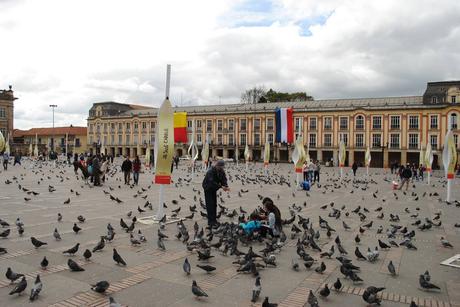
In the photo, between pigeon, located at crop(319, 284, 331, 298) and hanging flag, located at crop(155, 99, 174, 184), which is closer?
pigeon, located at crop(319, 284, 331, 298)

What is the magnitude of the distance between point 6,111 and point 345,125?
69.1 metres

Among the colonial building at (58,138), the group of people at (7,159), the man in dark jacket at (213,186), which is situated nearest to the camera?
the man in dark jacket at (213,186)

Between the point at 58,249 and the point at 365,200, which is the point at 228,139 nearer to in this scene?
the point at 365,200

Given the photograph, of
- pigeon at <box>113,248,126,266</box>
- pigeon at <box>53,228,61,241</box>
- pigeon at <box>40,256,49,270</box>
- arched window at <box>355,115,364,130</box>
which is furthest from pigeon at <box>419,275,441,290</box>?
arched window at <box>355,115,364,130</box>

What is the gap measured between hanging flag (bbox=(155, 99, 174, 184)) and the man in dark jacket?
3.73ft

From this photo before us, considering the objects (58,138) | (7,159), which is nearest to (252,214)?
(7,159)

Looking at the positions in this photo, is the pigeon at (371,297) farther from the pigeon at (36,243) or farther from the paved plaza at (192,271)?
the pigeon at (36,243)

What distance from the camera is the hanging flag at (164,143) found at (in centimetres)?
984

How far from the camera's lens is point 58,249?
22.9 feet

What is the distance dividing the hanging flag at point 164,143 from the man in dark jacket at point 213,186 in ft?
3.73

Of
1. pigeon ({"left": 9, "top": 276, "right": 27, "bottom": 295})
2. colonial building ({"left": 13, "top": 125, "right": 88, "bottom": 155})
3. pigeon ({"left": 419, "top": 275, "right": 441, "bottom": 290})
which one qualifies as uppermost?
colonial building ({"left": 13, "top": 125, "right": 88, "bottom": 155})

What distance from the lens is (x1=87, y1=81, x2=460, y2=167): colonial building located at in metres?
61.1

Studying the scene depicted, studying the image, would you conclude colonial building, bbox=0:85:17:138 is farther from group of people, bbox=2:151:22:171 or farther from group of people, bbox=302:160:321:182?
group of people, bbox=302:160:321:182

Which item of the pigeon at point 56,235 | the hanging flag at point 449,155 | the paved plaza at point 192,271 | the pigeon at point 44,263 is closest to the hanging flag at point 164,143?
the paved plaza at point 192,271
